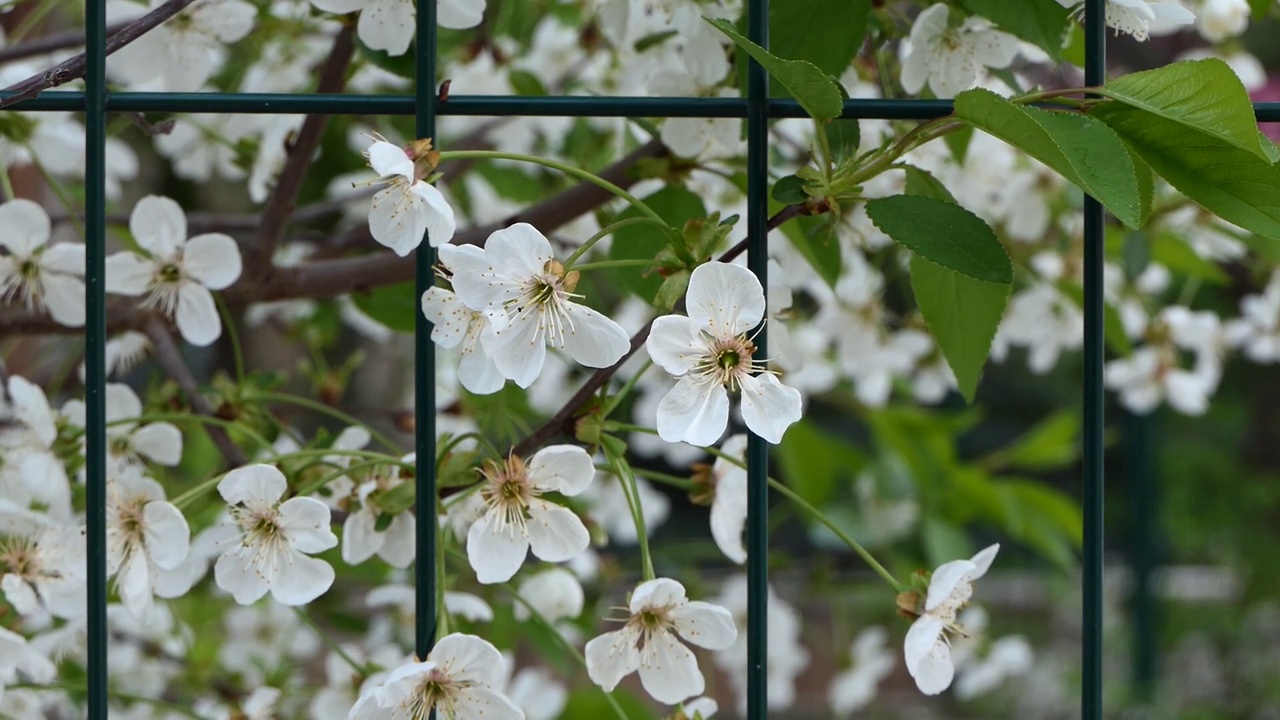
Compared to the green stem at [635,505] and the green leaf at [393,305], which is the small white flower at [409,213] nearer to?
the green stem at [635,505]

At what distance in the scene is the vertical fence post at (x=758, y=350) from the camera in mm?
712

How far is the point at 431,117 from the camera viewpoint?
0.72 meters

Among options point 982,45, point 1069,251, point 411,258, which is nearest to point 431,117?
point 411,258

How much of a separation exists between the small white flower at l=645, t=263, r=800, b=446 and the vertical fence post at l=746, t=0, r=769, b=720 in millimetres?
48

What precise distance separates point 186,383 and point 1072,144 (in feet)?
2.30

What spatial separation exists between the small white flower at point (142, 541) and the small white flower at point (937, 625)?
1.44ft

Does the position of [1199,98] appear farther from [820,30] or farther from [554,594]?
[554,594]

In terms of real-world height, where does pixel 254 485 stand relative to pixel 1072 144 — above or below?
below

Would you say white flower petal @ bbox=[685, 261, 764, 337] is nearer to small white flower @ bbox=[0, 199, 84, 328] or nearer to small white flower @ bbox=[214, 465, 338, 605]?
small white flower @ bbox=[214, 465, 338, 605]

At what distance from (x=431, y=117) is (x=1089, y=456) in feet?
1.40

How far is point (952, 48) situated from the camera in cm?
88

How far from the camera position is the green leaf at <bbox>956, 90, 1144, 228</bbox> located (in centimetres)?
59

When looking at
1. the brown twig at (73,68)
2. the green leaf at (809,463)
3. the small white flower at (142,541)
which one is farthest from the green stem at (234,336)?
the green leaf at (809,463)

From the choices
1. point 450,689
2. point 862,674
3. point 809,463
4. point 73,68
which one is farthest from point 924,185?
point 862,674
